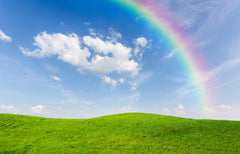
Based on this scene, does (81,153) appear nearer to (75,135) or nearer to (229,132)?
(75,135)

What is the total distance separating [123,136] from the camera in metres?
20.5

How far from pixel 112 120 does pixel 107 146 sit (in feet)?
30.0

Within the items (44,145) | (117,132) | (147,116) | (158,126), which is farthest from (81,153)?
Answer: (147,116)

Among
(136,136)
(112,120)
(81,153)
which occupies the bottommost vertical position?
(81,153)

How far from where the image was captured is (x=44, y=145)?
18312 millimetres

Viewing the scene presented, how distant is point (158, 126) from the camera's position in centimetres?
2370

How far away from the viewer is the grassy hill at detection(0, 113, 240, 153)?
17125 mm

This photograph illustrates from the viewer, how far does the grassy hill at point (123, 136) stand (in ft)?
56.2

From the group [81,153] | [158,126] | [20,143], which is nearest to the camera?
[81,153]

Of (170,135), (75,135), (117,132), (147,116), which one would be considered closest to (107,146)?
(117,132)

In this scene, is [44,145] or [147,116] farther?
[147,116]

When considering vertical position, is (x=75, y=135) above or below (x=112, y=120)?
below

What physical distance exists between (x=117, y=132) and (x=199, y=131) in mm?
11879

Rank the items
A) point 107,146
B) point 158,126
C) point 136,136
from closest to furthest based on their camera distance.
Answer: point 107,146 → point 136,136 → point 158,126
